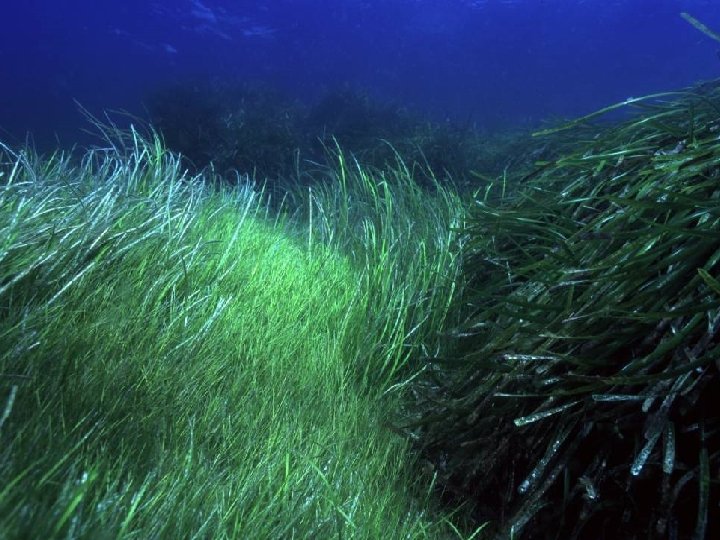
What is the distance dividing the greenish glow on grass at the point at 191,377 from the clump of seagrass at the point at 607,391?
186mm

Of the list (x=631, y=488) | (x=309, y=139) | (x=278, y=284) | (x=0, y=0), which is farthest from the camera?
(x=0, y=0)

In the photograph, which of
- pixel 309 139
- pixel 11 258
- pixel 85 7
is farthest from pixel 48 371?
pixel 85 7

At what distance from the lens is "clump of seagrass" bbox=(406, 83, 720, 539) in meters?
1.16

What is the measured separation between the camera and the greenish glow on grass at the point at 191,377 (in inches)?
34.1

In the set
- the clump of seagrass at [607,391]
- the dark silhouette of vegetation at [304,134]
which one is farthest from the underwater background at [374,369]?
the dark silhouette of vegetation at [304,134]

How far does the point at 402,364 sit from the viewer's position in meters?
1.80

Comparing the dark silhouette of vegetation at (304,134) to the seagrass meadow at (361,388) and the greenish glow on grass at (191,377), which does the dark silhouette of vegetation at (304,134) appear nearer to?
the greenish glow on grass at (191,377)

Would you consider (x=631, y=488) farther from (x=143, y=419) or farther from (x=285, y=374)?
(x=143, y=419)

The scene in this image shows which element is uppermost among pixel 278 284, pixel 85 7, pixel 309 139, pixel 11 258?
pixel 85 7

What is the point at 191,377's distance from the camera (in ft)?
4.26

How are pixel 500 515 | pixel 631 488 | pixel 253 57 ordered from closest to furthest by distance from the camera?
pixel 631 488, pixel 500 515, pixel 253 57

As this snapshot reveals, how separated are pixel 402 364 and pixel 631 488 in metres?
0.78

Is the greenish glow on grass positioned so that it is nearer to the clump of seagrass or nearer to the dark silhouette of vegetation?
the clump of seagrass

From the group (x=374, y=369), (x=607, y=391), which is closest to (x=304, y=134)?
(x=374, y=369)
